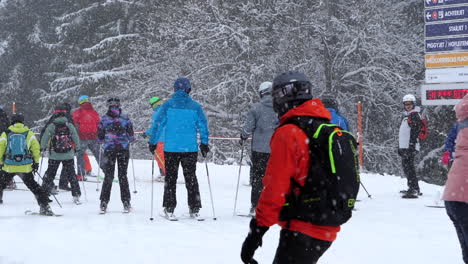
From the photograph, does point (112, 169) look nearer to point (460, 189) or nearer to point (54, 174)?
point (54, 174)

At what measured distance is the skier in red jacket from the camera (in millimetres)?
3090

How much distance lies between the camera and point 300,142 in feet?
10.2

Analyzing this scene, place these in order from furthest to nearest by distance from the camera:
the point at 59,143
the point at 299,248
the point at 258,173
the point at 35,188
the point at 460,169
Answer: the point at 59,143
the point at 35,188
the point at 258,173
the point at 460,169
the point at 299,248

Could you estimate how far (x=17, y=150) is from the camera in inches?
349

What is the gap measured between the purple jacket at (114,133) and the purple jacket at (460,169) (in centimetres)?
521

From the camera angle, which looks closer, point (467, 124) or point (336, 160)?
point (336, 160)

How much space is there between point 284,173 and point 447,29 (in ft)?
31.8

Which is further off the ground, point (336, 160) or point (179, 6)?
point (179, 6)

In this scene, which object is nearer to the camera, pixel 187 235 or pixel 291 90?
pixel 291 90

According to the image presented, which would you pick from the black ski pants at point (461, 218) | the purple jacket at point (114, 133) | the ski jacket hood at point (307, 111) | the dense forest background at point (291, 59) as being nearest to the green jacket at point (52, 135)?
the purple jacket at point (114, 133)

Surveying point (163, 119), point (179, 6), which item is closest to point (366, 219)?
point (163, 119)

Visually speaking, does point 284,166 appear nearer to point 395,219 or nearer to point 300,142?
point 300,142

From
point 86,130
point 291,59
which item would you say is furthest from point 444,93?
point 291,59

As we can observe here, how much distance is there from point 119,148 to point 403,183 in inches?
273
